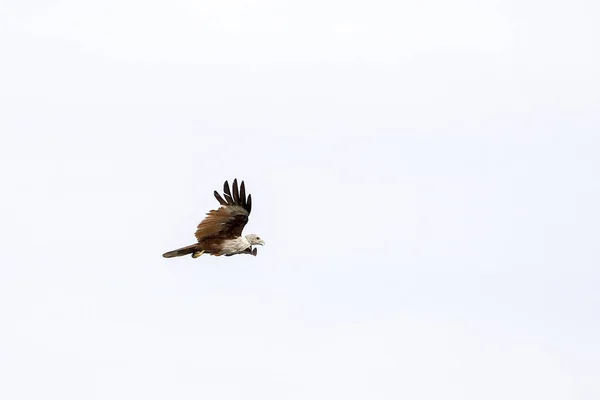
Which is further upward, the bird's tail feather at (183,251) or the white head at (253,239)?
the white head at (253,239)

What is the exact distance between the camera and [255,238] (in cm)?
6181

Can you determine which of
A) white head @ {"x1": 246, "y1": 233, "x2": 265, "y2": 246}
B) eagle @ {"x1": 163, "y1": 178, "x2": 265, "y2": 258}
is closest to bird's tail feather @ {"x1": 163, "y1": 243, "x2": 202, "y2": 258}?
eagle @ {"x1": 163, "y1": 178, "x2": 265, "y2": 258}

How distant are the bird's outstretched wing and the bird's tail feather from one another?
0.47 m

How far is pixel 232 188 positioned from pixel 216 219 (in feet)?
4.59

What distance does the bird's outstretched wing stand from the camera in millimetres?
60375

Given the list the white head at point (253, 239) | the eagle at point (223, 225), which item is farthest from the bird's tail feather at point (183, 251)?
the white head at point (253, 239)

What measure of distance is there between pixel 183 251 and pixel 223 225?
196 centimetres

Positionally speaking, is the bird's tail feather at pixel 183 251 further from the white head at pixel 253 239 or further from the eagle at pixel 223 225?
the white head at pixel 253 239

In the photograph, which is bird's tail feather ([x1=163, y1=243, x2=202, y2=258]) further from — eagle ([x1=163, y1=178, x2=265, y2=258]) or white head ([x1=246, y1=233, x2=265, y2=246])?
white head ([x1=246, y1=233, x2=265, y2=246])

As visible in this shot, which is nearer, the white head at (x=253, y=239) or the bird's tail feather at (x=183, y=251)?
the bird's tail feather at (x=183, y=251)

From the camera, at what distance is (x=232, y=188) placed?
198ft

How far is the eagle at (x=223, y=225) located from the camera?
60.4 m

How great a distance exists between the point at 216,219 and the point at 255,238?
2060mm

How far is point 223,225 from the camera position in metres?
60.8
